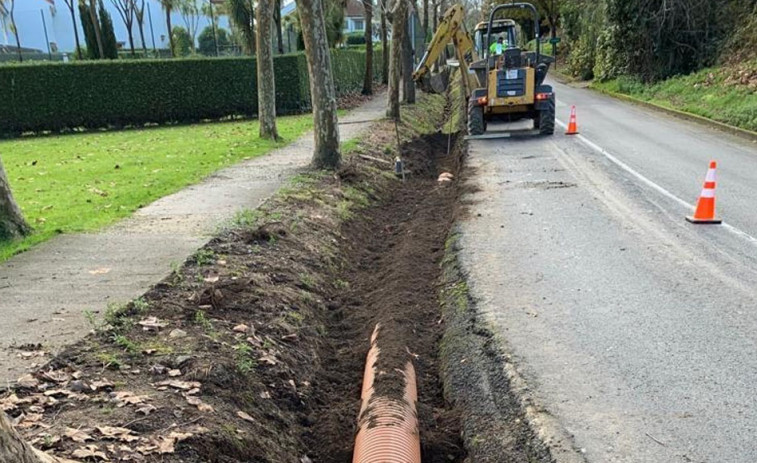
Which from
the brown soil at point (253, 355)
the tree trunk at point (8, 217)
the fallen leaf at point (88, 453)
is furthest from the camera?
the tree trunk at point (8, 217)

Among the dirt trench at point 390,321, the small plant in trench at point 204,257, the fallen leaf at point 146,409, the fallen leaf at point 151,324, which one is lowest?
the dirt trench at point 390,321

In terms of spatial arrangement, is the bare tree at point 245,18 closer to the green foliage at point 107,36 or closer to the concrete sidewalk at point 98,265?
the green foliage at point 107,36

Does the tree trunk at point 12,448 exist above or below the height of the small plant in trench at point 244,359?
above

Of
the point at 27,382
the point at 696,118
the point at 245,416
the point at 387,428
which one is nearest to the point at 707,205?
the point at 387,428

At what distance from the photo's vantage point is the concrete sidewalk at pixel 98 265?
15.1 feet

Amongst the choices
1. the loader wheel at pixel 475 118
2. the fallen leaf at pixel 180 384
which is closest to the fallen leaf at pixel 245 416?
the fallen leaf at pixel 180 384

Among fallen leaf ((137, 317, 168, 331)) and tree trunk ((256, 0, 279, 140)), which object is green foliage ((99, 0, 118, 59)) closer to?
tree trunk ((256, 0, 279, 140))

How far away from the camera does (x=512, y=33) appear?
1767 centimetres

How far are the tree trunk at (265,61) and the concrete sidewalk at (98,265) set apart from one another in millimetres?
4768

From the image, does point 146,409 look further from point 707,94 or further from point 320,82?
point 707,94

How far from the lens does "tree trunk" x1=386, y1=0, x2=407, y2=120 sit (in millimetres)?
17719

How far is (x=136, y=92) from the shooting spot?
22.2 metres

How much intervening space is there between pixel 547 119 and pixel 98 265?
1201 cm

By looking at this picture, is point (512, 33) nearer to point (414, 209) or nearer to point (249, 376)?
point (414, 209)
